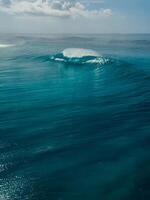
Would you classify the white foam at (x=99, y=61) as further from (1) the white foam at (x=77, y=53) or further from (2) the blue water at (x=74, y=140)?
(2) the blue water at (x=74, y=140)

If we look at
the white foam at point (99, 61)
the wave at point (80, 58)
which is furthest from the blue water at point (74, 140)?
the wave at point (80, 58)

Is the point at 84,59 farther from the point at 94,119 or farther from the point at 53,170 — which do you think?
the point at 53,170

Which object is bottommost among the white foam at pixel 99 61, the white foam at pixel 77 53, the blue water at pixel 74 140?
the blue water at pixel 74 140

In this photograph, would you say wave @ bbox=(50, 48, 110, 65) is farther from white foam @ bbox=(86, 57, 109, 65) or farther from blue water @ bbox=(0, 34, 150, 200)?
blue water @ bbox=(0, 34, 150, 200)

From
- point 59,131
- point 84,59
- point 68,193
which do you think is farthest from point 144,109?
point 84,59

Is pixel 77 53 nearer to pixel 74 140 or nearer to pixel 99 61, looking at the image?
pixel 99 61

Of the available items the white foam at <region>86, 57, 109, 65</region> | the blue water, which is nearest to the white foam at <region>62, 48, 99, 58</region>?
the white foam at <region>86, 57, 109, 65</region>
